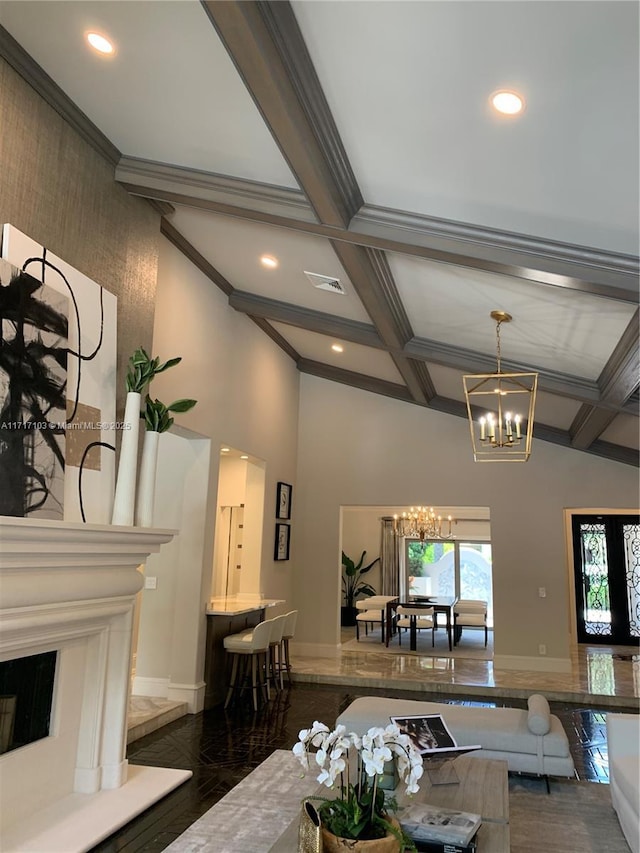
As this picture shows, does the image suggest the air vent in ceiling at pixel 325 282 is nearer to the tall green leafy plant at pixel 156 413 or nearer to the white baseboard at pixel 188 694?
the tall green leafy plant at pixel 156 413

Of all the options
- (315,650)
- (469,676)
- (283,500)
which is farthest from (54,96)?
(315,650)

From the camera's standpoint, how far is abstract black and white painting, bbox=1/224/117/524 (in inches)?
146

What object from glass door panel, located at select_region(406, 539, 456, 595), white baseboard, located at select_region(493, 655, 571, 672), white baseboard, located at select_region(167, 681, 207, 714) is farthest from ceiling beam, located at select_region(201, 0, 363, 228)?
glass door panel, located at select_region(406, 539, 456, 595)

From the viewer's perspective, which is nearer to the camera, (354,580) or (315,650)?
(315,650)

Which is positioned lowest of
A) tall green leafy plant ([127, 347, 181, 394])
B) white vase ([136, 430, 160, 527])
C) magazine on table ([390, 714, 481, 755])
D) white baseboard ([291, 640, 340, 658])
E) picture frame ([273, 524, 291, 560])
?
white baseboard ([291, 640, 340, 658])

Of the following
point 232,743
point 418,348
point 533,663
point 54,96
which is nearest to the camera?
point 54,96

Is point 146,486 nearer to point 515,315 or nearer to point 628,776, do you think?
point 515,315

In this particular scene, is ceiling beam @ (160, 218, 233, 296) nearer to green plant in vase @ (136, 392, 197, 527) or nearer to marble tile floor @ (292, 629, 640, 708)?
green plant in vase @ (136, 392, 197, 527)

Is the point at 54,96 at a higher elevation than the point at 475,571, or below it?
higher

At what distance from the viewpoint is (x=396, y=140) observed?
10.9 feet

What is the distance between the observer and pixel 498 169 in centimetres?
329

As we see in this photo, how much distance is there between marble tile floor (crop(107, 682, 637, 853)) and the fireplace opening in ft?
2.39

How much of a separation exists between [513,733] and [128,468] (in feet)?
10.5

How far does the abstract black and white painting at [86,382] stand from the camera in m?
3.70
